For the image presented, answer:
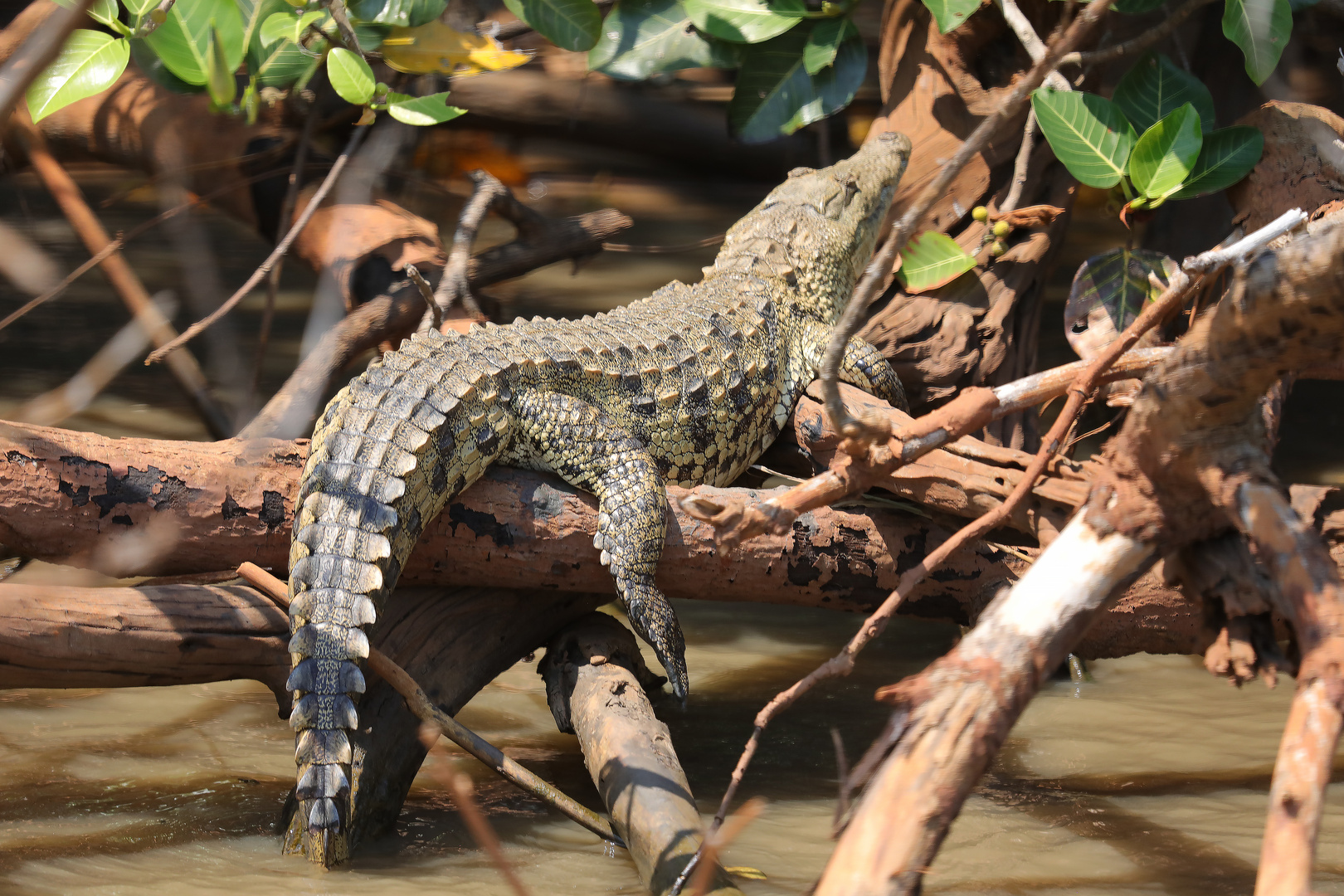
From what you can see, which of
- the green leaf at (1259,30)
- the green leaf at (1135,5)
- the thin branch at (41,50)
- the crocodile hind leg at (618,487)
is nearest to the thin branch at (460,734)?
the crocodile hind leg at (618,487)

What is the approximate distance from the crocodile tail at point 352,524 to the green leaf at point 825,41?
1979 millimetres

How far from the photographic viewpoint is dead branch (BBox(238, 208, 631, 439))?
3.45m

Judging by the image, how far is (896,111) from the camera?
14.1 ft

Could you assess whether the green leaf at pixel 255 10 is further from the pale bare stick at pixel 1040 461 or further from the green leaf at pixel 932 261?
the pale bare stick at pixel 1040 461

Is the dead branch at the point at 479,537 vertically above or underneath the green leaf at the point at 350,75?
underneath

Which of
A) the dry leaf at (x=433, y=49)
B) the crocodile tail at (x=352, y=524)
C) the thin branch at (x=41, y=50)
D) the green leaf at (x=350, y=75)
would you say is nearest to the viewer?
the thin branch at (x=41, y=50)

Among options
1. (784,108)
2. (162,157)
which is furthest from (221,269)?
(784,108)

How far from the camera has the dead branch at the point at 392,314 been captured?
3449 mm

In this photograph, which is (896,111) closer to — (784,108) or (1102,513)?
(784,108)

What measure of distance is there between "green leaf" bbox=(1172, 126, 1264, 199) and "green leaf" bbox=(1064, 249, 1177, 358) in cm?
26

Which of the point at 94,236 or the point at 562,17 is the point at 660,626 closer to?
the point at 94,236

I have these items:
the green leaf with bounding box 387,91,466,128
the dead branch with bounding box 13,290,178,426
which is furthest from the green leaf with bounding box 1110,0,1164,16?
the dead branch with bounding box 13,290,178,426

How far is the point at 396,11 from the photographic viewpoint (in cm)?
341

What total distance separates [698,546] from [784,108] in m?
2.03
